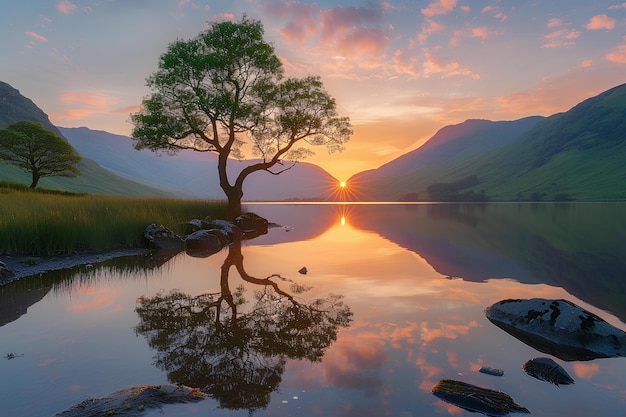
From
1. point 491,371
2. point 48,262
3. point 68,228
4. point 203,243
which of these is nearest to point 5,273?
point 48,262

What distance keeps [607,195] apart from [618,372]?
221 m

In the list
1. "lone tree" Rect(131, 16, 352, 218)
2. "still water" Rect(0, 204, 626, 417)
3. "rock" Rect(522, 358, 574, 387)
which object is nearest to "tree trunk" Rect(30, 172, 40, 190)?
"lone tree" Rect(131, 16, 352, 218)

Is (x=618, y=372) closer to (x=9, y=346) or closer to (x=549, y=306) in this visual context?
(x=549, y=306)

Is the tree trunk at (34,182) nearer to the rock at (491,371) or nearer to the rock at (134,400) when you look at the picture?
the rock at (134,400)

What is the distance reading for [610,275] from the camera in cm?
1323

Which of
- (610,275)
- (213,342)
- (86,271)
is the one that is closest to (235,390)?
(213,342)

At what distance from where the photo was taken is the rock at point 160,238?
19.8 metres

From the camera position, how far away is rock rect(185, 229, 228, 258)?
770 inches

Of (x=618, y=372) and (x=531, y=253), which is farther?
(x=531, y=253)

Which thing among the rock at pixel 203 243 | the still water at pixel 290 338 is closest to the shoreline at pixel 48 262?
the still water at pixel 290 338

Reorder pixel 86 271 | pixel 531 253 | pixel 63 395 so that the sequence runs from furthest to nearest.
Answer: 1. pixel 531 253
2. pixel 86 271
3. pixel 63 395

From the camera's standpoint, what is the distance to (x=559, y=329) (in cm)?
753

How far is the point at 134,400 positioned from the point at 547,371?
20.3 ft

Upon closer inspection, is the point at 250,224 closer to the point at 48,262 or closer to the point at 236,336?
the point at 48,262
